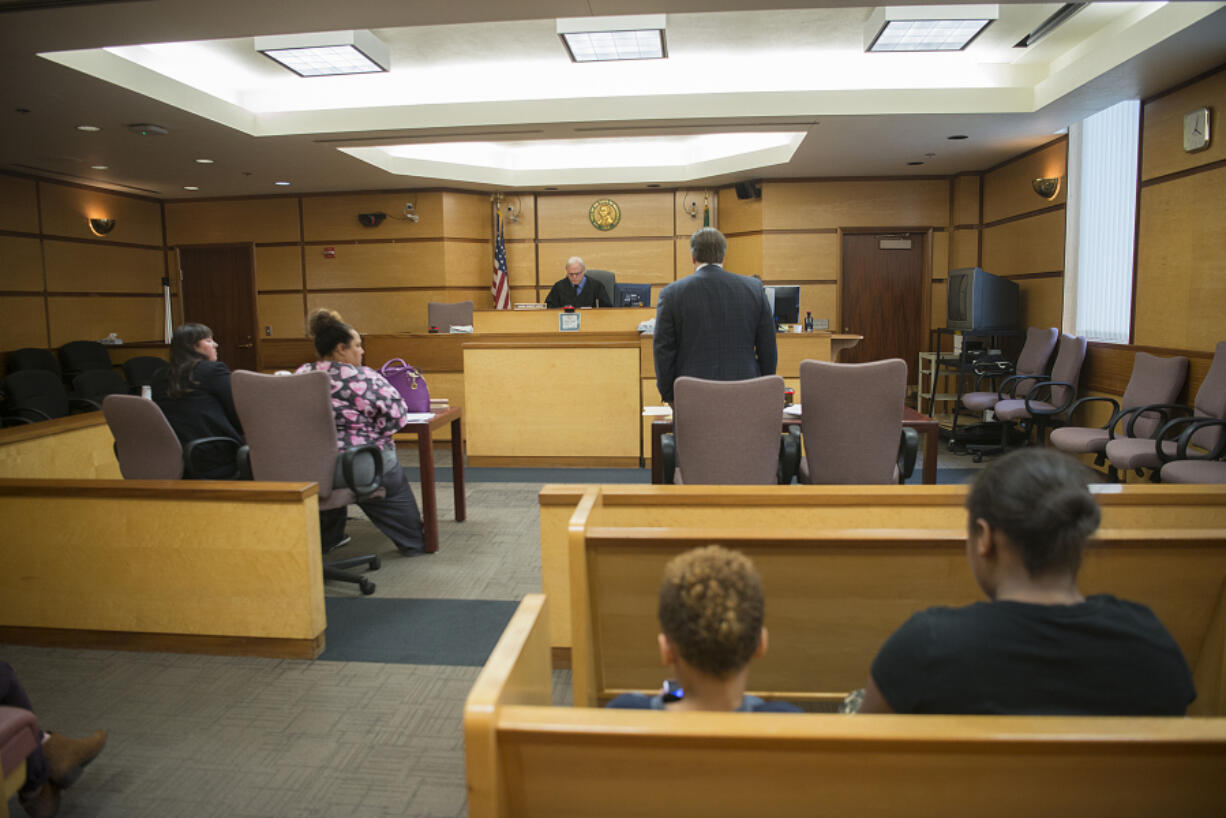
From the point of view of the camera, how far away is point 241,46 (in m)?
5.57

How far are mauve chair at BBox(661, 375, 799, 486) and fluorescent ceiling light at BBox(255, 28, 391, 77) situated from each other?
3.71 meters

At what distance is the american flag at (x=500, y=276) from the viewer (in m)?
9.56

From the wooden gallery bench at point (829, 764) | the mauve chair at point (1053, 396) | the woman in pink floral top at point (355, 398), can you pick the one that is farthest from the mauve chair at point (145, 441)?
the mauve chair at point (1053, 396)

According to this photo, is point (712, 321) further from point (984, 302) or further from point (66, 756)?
point (984, 302)

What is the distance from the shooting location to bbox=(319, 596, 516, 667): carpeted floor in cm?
300

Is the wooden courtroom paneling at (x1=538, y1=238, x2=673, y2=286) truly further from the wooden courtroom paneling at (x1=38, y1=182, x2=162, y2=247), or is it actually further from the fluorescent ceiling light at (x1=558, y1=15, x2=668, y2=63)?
the wooden courtroom paneling at (x1=38, y1=182, x2=162, y2=247)

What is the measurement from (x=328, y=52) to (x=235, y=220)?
5.09 meters

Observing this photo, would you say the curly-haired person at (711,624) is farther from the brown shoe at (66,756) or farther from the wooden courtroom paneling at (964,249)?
the wooden courtroom paneling at (964,249)

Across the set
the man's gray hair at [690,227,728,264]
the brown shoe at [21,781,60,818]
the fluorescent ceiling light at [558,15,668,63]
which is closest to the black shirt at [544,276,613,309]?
the fluorescent ceiling light at [558,15,668,63]

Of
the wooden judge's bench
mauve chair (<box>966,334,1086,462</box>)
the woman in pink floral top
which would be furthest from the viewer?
the wooden judge's bench

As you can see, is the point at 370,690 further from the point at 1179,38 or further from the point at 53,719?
the point at 1179,38

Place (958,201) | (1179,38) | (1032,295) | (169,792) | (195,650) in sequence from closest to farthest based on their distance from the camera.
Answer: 1. (169,792)
2. (195,650)
3. (1179,38)
4. (1032,295)
5. (958,201)

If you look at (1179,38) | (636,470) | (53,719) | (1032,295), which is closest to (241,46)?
(636,470)

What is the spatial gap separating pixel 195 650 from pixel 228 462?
101cm
